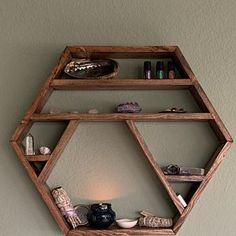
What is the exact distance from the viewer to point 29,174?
6.33 feet

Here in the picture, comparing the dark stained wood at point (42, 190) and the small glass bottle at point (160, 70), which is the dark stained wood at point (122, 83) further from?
the dark stained wood at point (42, 190)

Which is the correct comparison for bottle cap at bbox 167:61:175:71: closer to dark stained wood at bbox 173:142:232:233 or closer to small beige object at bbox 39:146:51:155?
dark stained wood at bbox 173:142:232:233

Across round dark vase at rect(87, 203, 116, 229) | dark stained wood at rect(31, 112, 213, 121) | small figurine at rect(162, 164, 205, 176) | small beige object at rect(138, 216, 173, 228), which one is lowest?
small beige object at rect(138, 216, 173, 228)

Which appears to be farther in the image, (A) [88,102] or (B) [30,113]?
(A) [88,102]

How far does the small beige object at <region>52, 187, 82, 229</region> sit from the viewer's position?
A: 194 centimetres

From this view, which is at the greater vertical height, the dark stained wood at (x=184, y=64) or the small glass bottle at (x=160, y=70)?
the small glass bottle at (x=160, y=70)

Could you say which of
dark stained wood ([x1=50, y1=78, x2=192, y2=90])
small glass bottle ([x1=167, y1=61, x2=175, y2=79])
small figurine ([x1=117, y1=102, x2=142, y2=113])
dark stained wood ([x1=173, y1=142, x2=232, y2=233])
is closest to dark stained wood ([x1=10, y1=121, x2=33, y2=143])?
dark stained wood ([x1=50, y1=78, x2=192, y2=90])

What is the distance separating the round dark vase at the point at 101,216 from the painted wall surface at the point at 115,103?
0.12 meters

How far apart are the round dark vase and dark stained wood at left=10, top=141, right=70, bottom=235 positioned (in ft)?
0.41

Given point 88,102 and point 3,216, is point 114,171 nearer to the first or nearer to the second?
point 88,102

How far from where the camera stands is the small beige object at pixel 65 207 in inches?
76.3

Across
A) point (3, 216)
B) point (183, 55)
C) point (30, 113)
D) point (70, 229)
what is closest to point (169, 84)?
point (183, 55)

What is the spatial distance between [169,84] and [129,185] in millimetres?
532

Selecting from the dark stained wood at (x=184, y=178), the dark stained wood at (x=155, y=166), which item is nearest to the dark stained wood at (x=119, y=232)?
the dark stained wood at (x=155, y=166)
